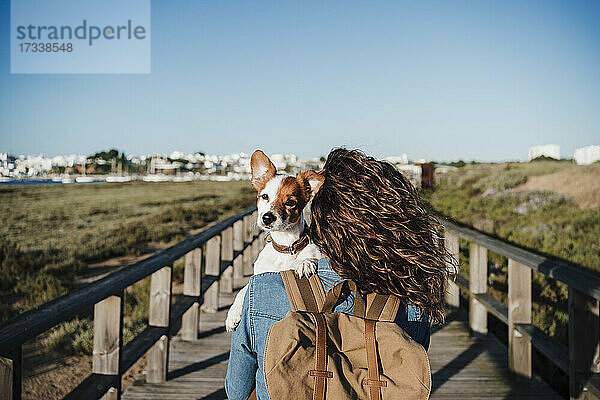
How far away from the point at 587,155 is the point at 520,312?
31592 mm

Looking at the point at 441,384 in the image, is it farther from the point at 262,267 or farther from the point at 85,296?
the point at 85,296

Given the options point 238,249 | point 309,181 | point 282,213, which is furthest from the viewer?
point 238,249

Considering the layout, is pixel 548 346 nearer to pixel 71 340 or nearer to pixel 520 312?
pixel 520 312

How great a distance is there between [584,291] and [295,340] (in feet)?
6.41

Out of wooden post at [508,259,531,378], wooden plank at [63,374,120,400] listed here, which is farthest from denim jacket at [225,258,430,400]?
wooden post at [508,259,531,378]

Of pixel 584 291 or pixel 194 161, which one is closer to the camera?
pixel 584 291

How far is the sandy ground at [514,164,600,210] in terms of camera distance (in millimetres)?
15548

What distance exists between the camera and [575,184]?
755 inches

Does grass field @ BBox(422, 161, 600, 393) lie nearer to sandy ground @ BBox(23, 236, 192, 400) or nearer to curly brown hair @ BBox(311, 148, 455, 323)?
curly brown hair @ BBox(311, 148, 455, 323)

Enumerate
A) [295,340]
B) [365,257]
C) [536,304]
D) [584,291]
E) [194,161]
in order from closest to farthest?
1. [295,340]
2. [365,257]
3. [584,291]
4. [536,304]
5. [194,161]

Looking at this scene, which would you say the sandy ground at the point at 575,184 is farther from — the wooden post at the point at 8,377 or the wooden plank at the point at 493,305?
the wooden post at the point at 8,377

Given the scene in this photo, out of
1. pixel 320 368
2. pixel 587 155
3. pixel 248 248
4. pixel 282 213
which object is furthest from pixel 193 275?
pixel 587 155

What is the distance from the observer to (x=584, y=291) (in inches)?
96.7

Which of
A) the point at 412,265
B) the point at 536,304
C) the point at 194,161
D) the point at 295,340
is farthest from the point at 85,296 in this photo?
the point at 194,161
